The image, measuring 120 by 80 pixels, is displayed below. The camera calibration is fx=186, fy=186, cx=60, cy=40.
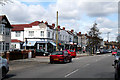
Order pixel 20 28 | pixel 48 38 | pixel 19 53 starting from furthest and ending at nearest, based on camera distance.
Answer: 1. pixel 20 28
2. pixel 48 38
3. pixel 19 53

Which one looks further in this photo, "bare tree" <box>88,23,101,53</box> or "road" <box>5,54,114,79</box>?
"bare tree" <box>88,23,101,53</box>

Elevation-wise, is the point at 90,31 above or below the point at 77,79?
above

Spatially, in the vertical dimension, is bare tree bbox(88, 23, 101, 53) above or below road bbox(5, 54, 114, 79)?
above

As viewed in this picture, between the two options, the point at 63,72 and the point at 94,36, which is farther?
the point at 94,36

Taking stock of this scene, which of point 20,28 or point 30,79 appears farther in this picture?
point 20,28

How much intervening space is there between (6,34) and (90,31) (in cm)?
2694

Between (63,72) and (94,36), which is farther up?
(94,36)

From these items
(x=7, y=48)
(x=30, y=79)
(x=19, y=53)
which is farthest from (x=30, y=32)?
(x=30, y=79)

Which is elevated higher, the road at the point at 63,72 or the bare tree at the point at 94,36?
the bare tree at the point at 94,36

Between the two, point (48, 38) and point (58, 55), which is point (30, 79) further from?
point (48, 38)

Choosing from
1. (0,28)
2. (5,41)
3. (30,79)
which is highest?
(0,28)

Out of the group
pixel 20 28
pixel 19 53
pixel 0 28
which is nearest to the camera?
pixel 19 53

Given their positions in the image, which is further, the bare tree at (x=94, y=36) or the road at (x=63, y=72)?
the bare tree at (x=94, y=36)

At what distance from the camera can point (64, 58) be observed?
21234 mm
